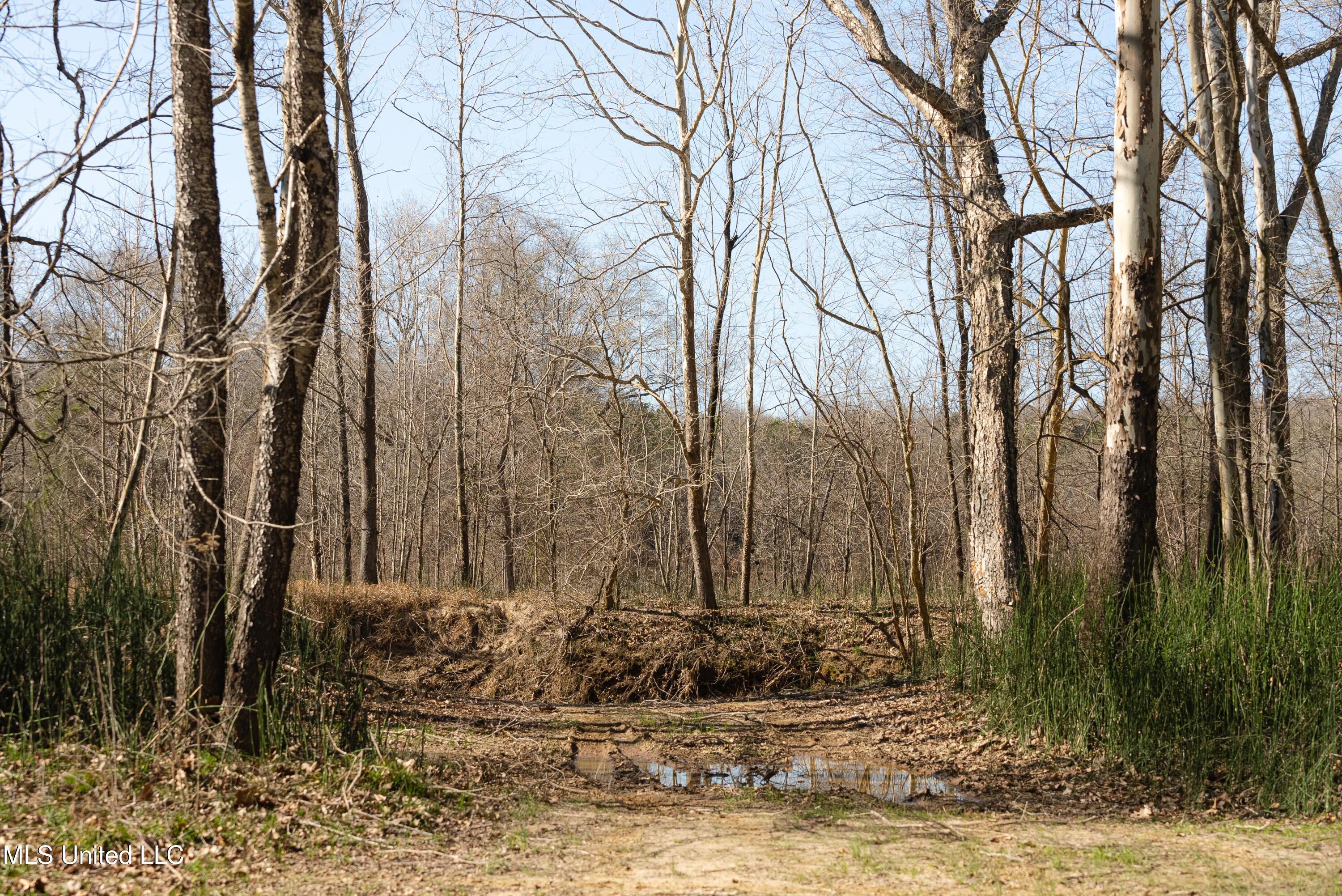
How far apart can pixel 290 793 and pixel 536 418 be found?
8921mm

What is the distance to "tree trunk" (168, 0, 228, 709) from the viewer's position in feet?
14.7

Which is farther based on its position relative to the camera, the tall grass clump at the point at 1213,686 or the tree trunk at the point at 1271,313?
the tree trunk at the point at 1271,313

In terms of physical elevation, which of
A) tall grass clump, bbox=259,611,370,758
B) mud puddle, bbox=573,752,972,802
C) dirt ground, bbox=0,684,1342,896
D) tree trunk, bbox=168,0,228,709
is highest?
tree trunk, bbox=168,0,228,709

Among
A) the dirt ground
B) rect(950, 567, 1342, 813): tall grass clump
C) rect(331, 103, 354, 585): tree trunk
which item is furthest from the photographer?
rect(331, 103, 354, 585): tree trunk

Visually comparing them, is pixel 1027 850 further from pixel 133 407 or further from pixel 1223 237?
pixel 133 407

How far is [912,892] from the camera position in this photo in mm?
3311

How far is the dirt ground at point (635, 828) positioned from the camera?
338 cm

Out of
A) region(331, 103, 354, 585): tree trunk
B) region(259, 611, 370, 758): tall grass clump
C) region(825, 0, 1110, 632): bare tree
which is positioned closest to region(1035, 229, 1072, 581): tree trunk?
region(825, 0, 1110, 632): bare tree

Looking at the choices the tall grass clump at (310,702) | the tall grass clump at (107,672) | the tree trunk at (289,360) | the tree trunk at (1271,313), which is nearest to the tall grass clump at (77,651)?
the tall grass clump at (107,672)

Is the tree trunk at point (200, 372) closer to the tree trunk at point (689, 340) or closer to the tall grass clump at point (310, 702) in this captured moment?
the tall grass clump at point (310, 702)

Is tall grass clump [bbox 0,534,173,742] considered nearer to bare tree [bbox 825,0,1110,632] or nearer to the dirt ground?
Result: the dirt ground

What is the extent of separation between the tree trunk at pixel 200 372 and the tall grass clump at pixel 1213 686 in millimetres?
5077

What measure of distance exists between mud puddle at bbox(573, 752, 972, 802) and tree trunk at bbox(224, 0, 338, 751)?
7.51 ft

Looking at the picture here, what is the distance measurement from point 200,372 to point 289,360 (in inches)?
18.5
